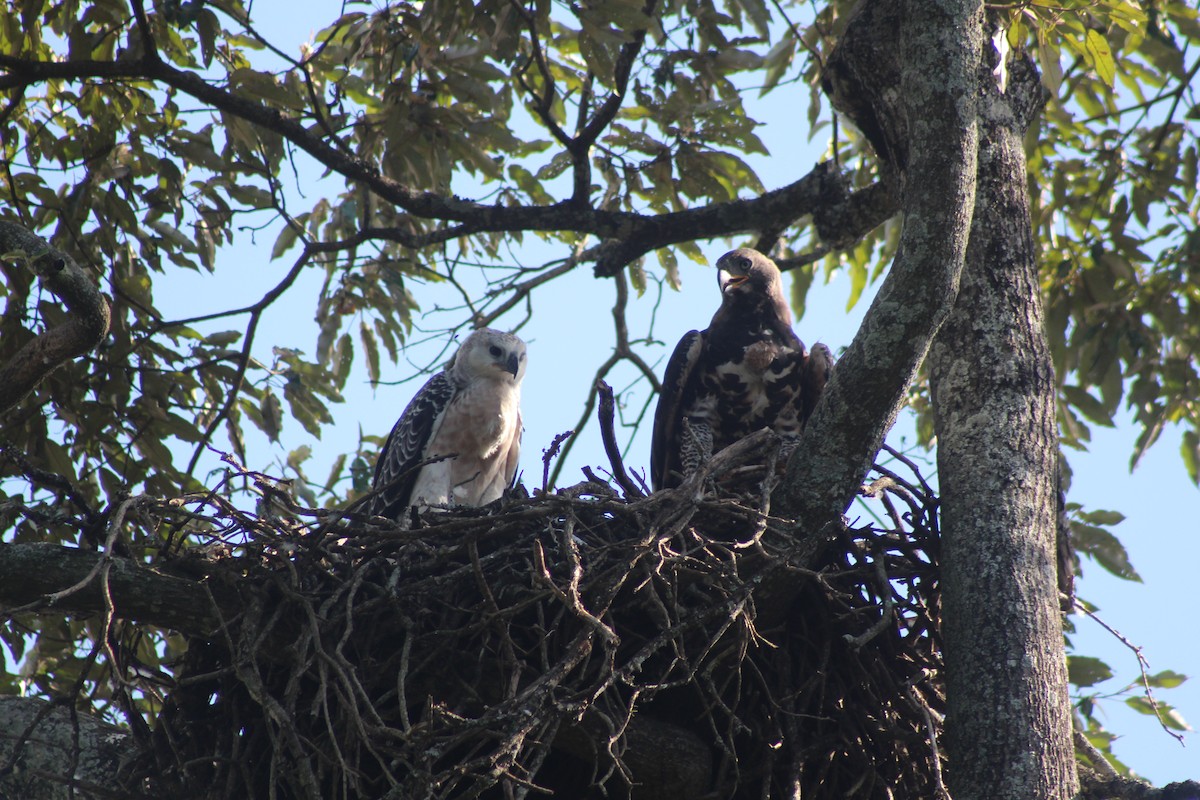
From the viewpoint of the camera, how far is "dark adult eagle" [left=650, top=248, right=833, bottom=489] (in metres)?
5.11

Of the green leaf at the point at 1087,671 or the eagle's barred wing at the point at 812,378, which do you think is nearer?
the green leaf at the point at 1087,671

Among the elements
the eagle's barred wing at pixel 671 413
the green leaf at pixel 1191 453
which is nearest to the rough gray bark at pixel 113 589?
the eagle's barred wing at pixel 671 413

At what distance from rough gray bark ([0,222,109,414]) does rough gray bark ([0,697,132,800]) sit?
830mm

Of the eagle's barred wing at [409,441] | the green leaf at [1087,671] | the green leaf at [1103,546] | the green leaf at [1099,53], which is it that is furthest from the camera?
the eagle's barred wing at [409,441]

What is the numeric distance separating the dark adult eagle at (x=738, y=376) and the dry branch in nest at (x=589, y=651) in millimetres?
1598

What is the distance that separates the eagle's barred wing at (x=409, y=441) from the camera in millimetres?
5477

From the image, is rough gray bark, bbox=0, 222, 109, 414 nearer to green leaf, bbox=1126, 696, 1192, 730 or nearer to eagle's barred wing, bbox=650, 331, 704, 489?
eagle's barred wing, bbox=650, 331, 704, 489

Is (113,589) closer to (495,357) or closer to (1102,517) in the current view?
(495,357)

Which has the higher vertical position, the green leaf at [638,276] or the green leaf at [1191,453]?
the green leaf at [638,276]

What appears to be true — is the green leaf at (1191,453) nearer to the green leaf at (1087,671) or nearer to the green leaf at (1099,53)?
the green leaf at (1087,671)

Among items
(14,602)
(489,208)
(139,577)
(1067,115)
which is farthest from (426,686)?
(1067,115)

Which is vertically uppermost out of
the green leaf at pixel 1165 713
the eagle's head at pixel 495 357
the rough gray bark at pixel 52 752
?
the eagle's head at pixel 495 357

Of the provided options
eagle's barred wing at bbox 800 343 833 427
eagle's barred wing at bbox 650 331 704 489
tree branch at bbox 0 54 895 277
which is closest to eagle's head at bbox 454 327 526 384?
tree branch at bbox 0 54 895 277

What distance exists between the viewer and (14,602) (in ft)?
10.1
